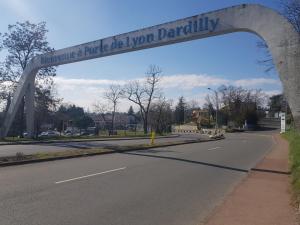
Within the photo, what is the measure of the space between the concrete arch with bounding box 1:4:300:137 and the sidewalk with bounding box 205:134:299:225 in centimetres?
419

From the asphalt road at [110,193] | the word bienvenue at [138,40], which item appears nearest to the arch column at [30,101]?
the word bienvenue at [138,40]

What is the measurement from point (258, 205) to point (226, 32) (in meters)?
11.6

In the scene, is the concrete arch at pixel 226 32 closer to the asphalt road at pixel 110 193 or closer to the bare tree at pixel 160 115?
the asphalt road at pixel 110 193

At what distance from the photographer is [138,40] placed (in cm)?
2388

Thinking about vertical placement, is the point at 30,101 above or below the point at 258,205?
above

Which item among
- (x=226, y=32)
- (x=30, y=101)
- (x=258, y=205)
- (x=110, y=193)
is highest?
(x=226, y=32)

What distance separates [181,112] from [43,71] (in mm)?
108244

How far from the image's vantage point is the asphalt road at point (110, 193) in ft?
25.4

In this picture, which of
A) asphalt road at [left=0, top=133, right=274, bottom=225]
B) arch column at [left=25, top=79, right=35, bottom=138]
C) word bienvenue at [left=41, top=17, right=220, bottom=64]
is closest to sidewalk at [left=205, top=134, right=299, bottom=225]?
asphalt road at [left=0, top=133, right=274, bottom=225]

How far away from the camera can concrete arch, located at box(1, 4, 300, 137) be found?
51.2ft

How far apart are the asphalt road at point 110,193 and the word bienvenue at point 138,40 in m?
7.56

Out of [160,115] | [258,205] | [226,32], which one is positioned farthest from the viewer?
[160,115]

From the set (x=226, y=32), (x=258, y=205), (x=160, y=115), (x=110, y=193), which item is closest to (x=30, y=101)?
(x=226, y=32)

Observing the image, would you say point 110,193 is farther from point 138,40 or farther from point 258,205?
point 138,40
